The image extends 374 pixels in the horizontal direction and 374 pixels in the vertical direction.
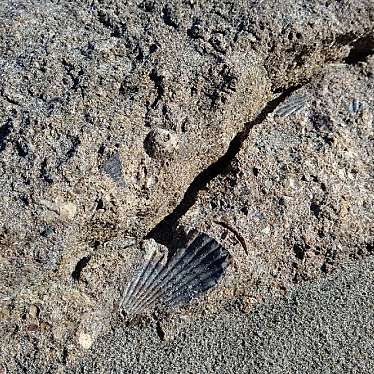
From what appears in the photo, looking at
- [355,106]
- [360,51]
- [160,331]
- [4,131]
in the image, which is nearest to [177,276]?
[160,331]

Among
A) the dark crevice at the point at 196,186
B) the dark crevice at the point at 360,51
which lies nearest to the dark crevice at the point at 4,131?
the dark crevice at the point at 196,186

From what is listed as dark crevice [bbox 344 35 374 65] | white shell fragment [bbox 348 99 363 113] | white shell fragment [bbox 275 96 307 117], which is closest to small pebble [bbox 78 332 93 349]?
white shell fragment [bbox 275 96 307 117]

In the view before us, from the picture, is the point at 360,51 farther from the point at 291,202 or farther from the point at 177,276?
the point at 177,276

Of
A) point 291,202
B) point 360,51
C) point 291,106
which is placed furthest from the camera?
point 360,51

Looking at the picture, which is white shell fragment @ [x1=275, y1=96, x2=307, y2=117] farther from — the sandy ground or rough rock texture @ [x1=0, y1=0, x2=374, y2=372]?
the sandy ground

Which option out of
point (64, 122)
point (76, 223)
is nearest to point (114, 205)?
point (76, 223)

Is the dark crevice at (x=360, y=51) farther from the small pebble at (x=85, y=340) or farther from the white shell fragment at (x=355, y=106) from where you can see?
the small pebble at (x=85, y=340)
